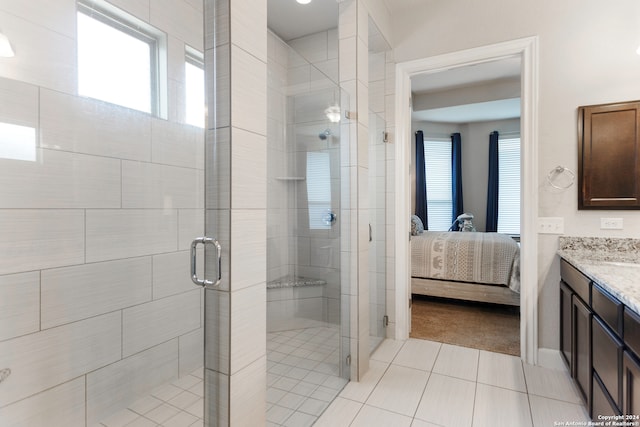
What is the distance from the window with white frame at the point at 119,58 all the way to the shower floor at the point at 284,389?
117cm

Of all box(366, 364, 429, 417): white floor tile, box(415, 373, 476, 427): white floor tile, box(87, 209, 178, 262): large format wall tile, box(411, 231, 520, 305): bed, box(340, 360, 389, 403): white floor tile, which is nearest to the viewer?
box(87, 209, 178, 262): large format wall tile

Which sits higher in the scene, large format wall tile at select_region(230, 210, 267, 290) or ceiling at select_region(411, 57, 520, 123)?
ceiling at select_region(411, 57, 520, 123)

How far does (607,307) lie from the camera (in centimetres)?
143

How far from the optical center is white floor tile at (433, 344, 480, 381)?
233cm

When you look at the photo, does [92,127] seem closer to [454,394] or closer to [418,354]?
[454,394]

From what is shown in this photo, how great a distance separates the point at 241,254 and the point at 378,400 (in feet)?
4.75

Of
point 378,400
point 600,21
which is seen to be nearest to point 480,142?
point 600,21

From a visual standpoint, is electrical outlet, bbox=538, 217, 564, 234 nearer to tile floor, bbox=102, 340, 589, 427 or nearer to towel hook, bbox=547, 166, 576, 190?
towel hook, bbox=547, 166, 576, 190

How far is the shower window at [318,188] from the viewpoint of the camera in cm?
233

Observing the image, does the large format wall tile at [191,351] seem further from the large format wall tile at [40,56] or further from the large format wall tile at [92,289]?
the large format wall tile at [40,56]

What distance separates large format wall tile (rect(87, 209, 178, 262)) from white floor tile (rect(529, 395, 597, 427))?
2.14 meters

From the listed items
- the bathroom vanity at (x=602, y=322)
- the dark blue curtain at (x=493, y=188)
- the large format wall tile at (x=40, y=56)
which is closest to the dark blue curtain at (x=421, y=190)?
the dark blue curtain at (x=493, y=188)

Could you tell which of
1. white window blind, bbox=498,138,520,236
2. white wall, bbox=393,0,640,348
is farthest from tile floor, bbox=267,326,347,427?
white window blind, bbox=498,138,520,236

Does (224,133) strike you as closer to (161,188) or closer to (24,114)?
(161,188)
